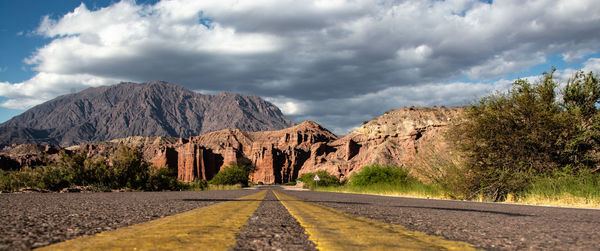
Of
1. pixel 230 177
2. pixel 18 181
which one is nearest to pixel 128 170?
pixel 18 181

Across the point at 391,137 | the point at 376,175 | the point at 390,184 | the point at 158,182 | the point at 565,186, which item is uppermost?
the point at 391,137

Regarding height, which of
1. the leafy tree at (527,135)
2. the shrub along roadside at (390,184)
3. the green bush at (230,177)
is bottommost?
the green bush at (230,177)

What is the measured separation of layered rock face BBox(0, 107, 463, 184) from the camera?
84625 mm

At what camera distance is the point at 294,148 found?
6329 inches

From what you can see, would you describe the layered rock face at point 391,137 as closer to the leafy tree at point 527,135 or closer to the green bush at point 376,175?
the green bush at point 376,175

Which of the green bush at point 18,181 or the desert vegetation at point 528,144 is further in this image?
the green bush at point 18,181

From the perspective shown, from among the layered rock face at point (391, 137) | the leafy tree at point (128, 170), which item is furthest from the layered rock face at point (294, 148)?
the leafy tree at point (128, 170)

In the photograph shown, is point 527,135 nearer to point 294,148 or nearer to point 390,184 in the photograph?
point 390,184

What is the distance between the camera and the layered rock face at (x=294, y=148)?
84.6 metres

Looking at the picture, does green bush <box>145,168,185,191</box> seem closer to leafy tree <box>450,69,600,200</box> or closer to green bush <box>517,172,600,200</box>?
leafy tree <box>450,69,600,200</box>

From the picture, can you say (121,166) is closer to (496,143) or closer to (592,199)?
(496,143)

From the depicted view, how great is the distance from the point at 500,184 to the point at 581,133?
3815mm

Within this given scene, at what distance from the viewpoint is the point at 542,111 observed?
50.7 feet

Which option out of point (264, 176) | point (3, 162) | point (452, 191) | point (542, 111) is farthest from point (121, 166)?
point (264, 176)
